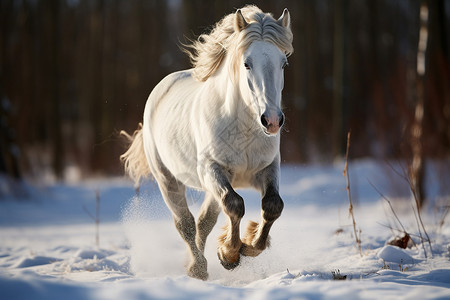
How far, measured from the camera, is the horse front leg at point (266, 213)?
3371 mm

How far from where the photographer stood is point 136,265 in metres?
4.58

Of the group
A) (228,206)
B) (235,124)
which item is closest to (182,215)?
(228,206)

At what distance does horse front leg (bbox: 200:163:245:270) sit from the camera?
3.34 m

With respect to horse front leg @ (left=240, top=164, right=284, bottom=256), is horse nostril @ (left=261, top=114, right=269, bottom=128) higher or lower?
higher

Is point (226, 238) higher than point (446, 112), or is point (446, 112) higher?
point (446, 112)

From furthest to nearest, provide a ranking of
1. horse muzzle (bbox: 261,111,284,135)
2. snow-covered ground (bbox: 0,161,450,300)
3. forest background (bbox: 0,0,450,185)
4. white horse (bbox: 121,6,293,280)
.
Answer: forest background (bbox: 0,0,450,185) → white horse (bbox: 121,6,293,280) → horse muzzle (bbox: 261,111,284,135) → snow-covered ground (bbox: 0,161,450,300)

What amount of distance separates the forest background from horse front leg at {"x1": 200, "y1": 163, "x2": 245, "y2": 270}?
3910 millimetres

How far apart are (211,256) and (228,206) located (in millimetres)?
1834

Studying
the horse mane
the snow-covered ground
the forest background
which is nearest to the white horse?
the horse mane

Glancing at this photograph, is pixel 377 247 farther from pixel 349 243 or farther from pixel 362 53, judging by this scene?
pixel 362 53

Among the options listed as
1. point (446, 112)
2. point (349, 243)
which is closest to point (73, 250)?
point (349, 243)

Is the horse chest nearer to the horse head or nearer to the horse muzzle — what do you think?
the horse head

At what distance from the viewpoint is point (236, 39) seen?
11.2 feet

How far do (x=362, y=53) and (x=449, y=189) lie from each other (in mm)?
15087
